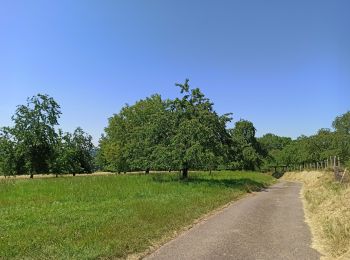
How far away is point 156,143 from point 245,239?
2375 centimetres

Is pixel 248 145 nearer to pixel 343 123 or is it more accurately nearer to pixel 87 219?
pixel 343 123

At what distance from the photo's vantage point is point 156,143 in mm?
35594

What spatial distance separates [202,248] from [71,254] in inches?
132

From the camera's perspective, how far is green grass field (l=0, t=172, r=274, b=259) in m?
9.83

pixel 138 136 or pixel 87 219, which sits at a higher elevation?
pixel 138 136

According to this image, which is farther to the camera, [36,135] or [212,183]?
[36,135]

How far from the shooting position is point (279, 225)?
49.9 ft

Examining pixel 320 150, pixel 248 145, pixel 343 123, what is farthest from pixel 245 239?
pixel 343 123

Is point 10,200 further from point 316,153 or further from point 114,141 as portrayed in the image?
point 316,153

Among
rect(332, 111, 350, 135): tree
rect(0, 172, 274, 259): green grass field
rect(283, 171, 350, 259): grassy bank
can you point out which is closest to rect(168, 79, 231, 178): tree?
rect(0, 172, 274, 259): green grass field

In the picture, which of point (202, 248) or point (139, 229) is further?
point (139, 229)

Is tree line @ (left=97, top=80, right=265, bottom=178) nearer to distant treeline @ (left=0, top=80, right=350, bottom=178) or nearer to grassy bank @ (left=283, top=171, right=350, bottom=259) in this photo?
distant treeline @ (left=0, top=80, right=350, bottom=178)

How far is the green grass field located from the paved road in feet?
2.67

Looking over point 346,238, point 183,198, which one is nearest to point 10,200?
point 183,198
